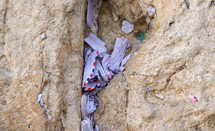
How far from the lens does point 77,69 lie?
1732 mm

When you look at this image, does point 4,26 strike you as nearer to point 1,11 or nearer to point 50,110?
point 1,11

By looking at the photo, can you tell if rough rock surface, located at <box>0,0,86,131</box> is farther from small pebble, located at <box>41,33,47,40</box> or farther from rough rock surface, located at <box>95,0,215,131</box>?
rough rock surface, located at <box>95,0,215,131</box>

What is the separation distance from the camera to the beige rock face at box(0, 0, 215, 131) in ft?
4.91

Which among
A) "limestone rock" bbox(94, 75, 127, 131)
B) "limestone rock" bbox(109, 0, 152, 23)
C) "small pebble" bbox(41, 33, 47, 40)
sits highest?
"small pebble" bbox(41, 33, 47, 40)

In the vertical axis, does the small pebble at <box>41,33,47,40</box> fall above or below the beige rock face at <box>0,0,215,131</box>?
above

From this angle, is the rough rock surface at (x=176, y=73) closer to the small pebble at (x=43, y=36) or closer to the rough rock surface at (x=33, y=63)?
the rough rock surface at (x=33, y=63)

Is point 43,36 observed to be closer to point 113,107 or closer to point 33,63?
point 33,63

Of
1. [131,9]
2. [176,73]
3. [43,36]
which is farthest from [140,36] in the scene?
[43,36]

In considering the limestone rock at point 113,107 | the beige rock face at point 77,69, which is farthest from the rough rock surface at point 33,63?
the limestone rock at point 113,107

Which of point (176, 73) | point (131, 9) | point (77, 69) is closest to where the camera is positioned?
point (176, 73)

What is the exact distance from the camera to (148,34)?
195 cm

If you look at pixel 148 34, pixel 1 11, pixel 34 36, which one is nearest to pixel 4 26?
pixel 1 11

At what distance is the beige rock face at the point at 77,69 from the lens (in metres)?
1.50

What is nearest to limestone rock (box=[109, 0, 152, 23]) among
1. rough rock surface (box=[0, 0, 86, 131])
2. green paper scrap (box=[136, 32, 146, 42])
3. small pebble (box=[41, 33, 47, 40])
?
green paper scrap (box=[136, 32, 146, 42])
